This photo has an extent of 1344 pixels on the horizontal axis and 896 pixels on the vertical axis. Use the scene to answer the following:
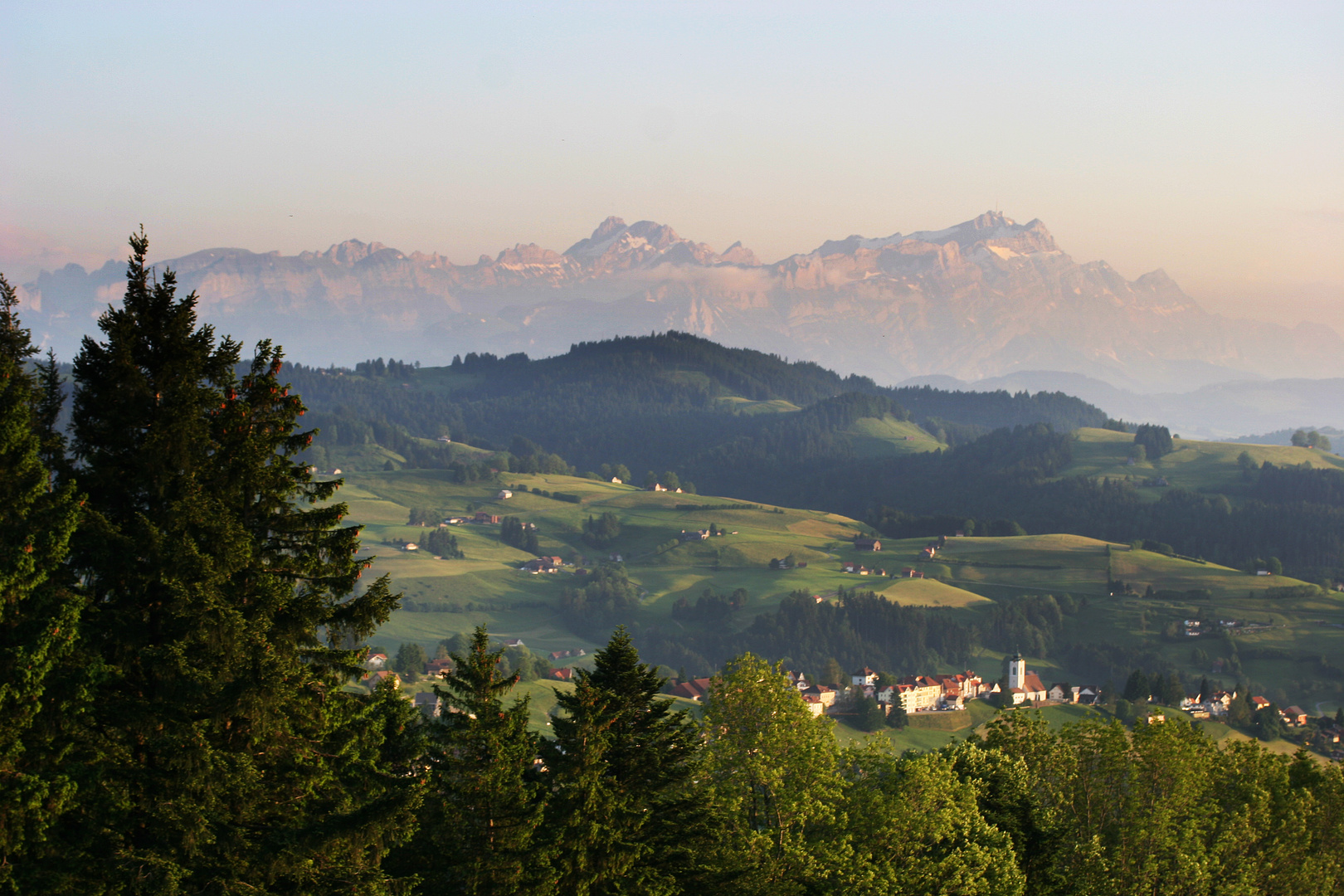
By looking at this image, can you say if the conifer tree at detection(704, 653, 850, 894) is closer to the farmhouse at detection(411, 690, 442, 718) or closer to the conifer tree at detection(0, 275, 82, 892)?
the conifer tree at detection(0, 275, 82, 892)

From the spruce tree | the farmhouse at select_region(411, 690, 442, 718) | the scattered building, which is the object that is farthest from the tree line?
the scattered building

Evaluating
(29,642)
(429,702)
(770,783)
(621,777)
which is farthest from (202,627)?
(429,702)

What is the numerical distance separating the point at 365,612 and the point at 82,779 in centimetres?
716

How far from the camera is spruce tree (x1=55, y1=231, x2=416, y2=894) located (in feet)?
88.0

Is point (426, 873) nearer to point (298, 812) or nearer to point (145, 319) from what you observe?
point (298, 812)

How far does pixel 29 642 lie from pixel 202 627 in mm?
3521

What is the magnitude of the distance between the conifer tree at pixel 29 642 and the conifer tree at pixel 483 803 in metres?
9.15

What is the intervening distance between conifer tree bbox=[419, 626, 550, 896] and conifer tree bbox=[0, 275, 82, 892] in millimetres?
9148

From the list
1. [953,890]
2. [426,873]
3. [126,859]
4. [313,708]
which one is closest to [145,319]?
[313,708]

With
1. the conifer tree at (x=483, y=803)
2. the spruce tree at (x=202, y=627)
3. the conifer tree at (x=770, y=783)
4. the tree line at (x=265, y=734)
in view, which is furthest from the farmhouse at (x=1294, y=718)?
the spruce tree at (x=202, y=627)

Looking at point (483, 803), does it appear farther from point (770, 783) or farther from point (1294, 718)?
point (1294, 718)

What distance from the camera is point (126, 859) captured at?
2606cm

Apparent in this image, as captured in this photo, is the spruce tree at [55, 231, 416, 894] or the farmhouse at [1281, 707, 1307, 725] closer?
the spruce tree at [55, 231, 416, 894]

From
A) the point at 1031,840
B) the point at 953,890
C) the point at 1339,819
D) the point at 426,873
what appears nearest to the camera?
the point at 426,873
